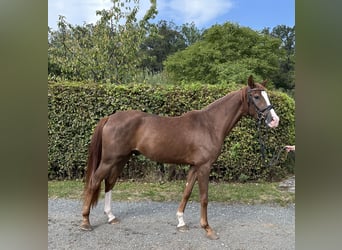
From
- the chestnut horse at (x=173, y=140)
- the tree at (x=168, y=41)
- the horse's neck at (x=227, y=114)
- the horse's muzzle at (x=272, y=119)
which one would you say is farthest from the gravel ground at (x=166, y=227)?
the tree at (x=168, y=41)

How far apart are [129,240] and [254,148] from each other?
11.1 ft

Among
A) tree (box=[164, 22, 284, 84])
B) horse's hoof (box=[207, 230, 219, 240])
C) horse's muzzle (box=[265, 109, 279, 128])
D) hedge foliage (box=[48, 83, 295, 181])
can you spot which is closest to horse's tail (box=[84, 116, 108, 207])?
horse's hoof (box=[207, 230, 219, 240])

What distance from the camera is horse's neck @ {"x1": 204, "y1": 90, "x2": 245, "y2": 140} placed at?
11.4 feet

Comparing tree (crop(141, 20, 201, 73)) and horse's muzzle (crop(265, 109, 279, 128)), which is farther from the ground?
tree (crop(141, 20, 201, 73))

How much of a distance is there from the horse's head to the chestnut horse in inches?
1.6

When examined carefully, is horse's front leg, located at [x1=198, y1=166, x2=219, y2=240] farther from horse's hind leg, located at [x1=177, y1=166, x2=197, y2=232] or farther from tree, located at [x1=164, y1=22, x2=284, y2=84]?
tree, located at [x1=164, y1=22, x2=284, y2=84]

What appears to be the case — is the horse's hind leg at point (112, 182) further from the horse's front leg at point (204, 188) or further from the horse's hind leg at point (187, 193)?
the horse's front leg at point (204, 188)

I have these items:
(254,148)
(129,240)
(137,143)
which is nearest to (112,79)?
(254,148)

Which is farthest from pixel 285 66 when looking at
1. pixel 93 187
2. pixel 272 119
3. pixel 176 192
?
pixel 93 187

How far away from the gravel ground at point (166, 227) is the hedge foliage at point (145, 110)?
128cm

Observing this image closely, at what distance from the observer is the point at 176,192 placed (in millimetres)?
5371

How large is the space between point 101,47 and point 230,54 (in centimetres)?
485

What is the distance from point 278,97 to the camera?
5.86 m
